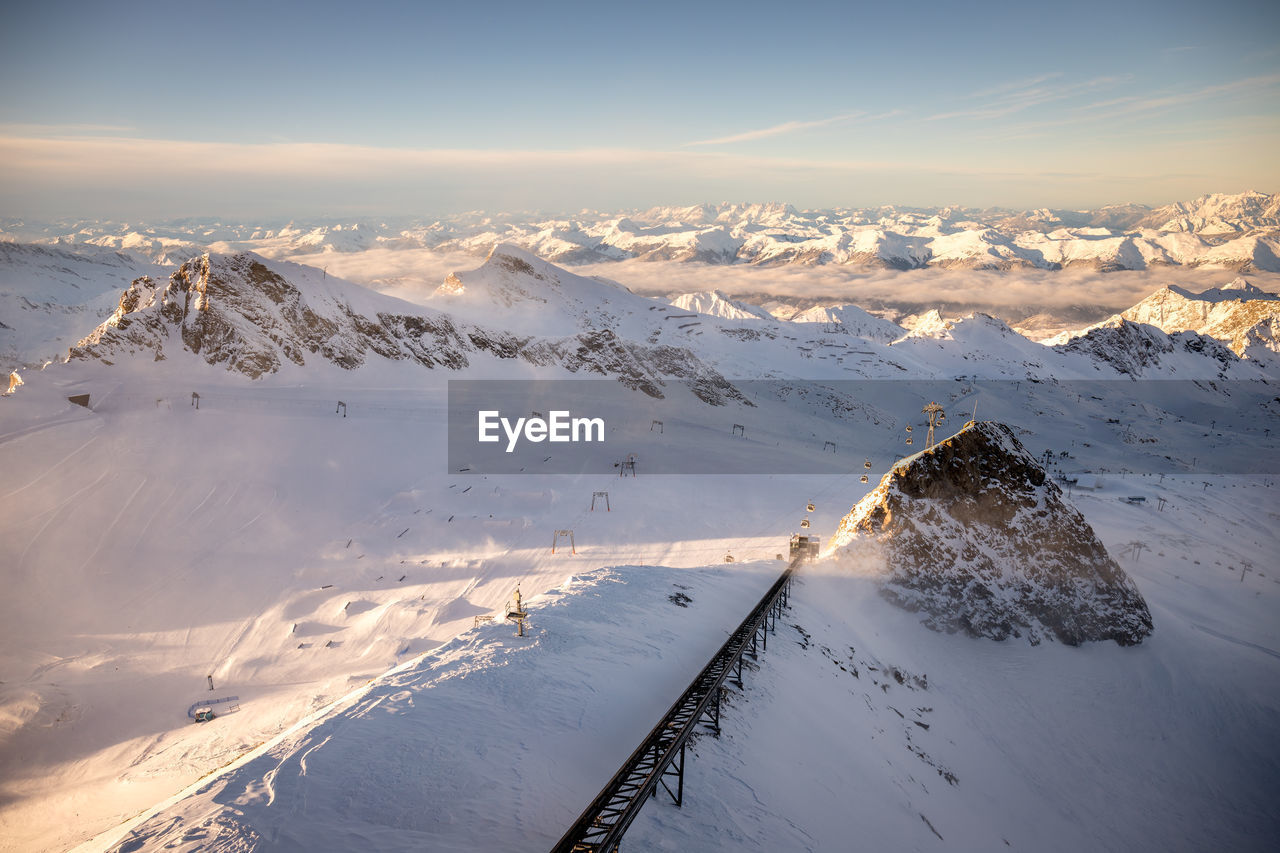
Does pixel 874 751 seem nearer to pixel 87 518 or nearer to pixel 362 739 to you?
pixel 362 739

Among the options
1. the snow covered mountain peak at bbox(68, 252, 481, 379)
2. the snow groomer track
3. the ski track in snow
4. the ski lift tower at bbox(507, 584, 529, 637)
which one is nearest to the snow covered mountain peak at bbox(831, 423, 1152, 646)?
the ski track in snow

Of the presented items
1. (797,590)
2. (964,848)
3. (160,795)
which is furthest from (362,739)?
(797,590)

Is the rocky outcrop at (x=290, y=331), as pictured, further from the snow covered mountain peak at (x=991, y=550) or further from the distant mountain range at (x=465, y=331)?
the snow covered mountain peak at (x=991, y=550)

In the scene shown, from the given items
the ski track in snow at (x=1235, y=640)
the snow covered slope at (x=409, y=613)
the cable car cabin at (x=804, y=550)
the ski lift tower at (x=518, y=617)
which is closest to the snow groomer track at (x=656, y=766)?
the snow covered slope at (x=409, y=613)

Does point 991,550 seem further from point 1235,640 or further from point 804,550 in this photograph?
point 1235,640

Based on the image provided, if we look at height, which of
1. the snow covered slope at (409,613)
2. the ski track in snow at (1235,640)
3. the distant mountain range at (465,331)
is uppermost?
the distant mountain range at (465,331)

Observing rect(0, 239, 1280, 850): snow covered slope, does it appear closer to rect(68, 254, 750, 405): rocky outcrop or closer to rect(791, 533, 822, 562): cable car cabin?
rect(68, 254, 750, 405): rocky outcrop

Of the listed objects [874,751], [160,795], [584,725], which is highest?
[584,725]
